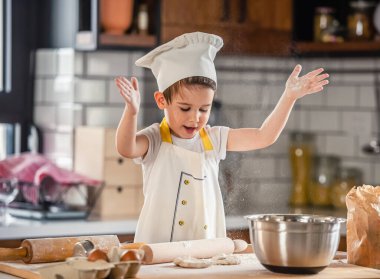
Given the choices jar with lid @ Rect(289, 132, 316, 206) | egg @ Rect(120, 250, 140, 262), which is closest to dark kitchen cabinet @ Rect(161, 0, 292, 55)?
jar with lid @ Rect(289, 132, 316, 206)

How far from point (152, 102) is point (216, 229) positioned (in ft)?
5.90

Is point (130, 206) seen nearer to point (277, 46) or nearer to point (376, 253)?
point (277, 46)

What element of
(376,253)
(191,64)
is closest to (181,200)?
(191,64)

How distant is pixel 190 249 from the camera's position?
2.36 metres

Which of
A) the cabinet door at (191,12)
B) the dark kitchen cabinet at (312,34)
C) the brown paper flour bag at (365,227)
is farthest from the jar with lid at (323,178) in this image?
the brown paper flour bag at (365,227)

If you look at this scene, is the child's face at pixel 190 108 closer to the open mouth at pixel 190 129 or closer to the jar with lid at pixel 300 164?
the open mouth at pixel 190 129

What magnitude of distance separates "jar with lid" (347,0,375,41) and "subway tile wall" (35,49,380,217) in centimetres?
20

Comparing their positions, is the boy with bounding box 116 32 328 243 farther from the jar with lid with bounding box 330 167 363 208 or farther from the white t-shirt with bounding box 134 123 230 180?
the jar with lid with bounding box 330 167 363 208

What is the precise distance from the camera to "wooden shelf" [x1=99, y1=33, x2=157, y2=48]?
161 inches

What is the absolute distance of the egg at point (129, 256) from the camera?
2.09 meters

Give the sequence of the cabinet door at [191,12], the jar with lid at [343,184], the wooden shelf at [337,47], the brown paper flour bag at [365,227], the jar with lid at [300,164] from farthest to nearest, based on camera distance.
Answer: the jar with lid at [300,164] < the jar with lid at [343,184] < the wooden shelf at [337,47] < the cabinet door at [191,12] < the brown paper flour bag at [365,227]

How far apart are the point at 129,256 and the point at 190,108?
→ 590 millimetres

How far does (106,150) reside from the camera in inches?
158

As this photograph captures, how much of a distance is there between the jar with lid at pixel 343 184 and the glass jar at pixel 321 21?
646 mm
